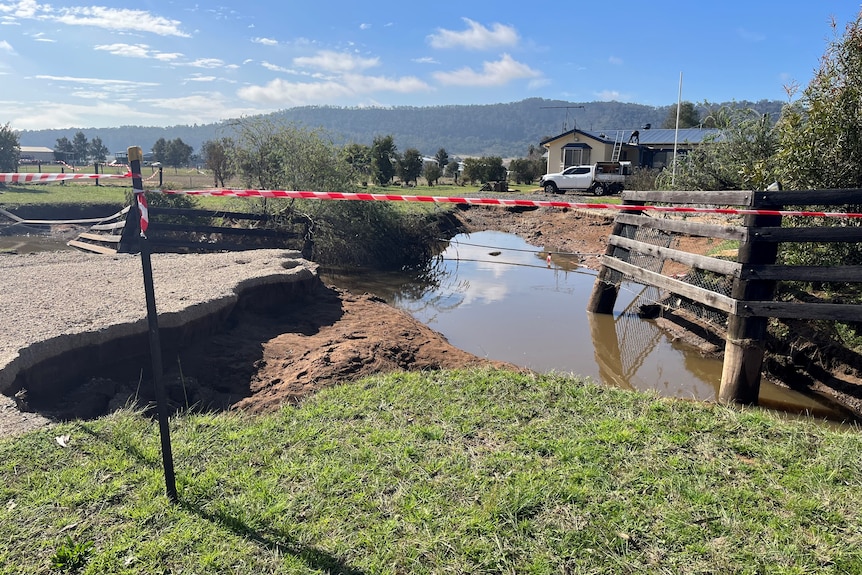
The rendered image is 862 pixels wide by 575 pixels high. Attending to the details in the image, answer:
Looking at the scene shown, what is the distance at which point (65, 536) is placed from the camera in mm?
3098

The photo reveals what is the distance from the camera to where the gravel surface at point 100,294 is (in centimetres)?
555

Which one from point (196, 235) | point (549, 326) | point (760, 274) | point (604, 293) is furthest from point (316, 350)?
point (196, 235)

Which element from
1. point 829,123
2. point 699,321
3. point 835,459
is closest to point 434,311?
point 699,321

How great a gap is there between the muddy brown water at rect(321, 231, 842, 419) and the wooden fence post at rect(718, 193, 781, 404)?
71cm

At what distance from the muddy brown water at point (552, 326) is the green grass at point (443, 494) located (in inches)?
95.3

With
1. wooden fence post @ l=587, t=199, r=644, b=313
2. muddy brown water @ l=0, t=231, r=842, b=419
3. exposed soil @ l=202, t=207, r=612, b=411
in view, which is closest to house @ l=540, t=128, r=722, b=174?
muddy brown water @ l=0, t=231, r=842, b=419

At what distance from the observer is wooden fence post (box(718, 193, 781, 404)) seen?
620 centimetres

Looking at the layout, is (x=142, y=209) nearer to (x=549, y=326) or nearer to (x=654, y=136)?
(x=549, y=326)

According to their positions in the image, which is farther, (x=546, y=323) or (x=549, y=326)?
(x=546, y=323)

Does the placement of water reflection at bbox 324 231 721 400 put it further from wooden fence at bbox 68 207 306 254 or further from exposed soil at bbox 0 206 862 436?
wooden fence at bbox 68 207 306 254

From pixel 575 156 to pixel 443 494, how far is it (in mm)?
41159

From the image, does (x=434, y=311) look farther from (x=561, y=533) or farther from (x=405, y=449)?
(x=561, y=533)

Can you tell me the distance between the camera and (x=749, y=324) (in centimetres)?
628

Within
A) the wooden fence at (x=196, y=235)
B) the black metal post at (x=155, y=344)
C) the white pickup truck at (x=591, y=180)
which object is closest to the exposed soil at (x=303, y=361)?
the black metal post at (x=155, y=344)
